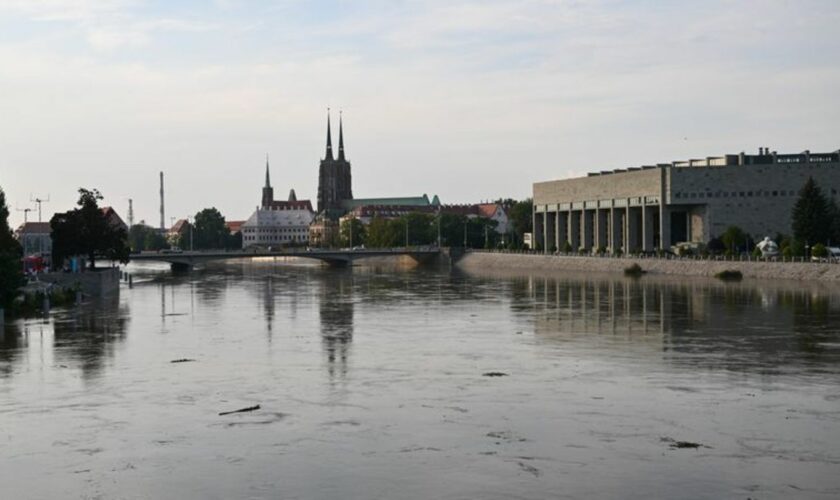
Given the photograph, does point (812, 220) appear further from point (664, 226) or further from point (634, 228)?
point (634, 228)

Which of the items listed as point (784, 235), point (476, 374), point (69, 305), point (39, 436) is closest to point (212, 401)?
point (39, 436)

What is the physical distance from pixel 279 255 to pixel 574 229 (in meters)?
42.3

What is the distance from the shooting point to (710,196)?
427 feet

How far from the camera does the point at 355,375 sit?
38.0 meters

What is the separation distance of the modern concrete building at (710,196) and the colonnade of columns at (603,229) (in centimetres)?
13

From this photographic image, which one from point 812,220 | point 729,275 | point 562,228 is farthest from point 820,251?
point 562,228

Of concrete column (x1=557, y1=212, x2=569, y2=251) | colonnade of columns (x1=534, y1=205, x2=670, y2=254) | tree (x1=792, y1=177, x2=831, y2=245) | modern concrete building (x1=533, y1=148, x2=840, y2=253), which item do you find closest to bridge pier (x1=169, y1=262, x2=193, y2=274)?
colonnade of columns (x1=534, y1=205, x2=670, y2=254)

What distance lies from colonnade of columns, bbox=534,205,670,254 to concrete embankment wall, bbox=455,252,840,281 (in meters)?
5.72

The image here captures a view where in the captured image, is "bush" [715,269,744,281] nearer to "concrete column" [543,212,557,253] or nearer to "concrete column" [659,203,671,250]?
"concrete column" [659,203,671,250]

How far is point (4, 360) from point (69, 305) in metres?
33.1

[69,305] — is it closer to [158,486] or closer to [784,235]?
[158,486]

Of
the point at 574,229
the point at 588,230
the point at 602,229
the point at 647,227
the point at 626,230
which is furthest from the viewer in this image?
the point at 574,229

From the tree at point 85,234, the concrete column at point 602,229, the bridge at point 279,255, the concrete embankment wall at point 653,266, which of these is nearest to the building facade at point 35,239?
the bridge at point 279,255

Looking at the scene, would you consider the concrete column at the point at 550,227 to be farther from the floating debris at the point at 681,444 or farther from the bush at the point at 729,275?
the floating debris at the point at 681,444
